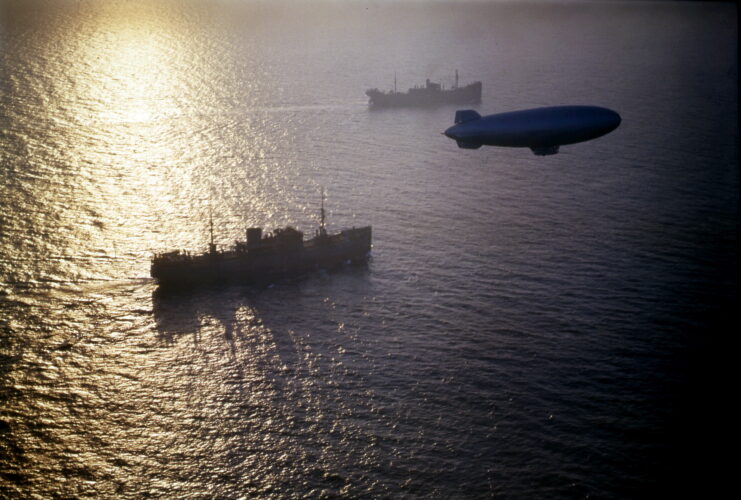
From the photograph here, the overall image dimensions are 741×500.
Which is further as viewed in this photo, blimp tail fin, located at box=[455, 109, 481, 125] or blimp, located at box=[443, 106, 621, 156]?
blimp tail fin, located at box=[455, 109, 481, 125]

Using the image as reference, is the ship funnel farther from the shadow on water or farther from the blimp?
the blimp

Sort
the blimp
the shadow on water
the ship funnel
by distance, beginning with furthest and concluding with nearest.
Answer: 1. the ship funnel
2. the shadow on water
3. the blimp

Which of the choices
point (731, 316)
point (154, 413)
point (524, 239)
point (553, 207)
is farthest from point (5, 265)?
point (731, 316)

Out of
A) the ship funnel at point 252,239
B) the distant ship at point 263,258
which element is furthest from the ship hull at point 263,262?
the ship funnel at point 252,239

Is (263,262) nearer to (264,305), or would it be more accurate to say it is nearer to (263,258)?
(263,258)

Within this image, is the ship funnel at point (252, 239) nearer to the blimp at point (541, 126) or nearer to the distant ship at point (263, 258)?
the distant ship at point (263, 258)

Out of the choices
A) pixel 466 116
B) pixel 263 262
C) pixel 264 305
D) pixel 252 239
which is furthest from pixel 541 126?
pixel 252 239

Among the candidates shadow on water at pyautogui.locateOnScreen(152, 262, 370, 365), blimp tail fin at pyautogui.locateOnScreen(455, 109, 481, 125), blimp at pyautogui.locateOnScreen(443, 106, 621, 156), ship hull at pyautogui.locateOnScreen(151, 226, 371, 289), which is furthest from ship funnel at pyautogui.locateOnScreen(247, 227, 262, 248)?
blimp at pyautogui.locateOnScreen(443, 106, 621, 156)
